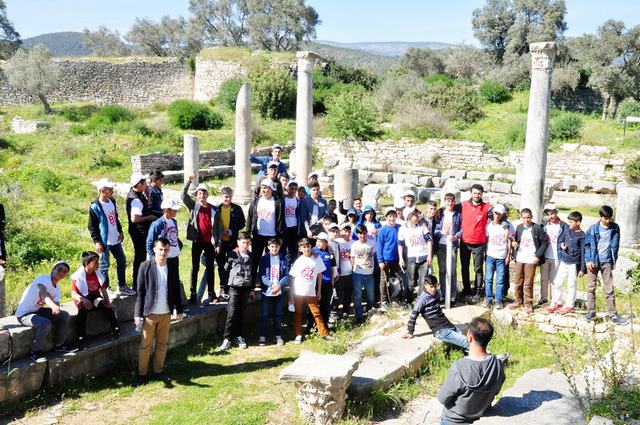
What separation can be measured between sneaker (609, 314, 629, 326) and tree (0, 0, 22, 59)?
54526 mm

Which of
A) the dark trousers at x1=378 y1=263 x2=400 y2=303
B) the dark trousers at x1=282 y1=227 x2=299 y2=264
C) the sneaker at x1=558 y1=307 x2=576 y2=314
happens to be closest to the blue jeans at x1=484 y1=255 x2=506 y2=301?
the sneaker at x1=558 y1=307 x2=576 y2=314

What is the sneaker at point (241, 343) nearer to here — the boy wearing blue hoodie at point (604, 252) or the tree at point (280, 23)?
the boy wearing blue hoodie at point (604, 252)

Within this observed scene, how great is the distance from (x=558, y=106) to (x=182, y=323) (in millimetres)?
29186

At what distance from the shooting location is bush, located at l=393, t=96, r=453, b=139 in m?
25.7

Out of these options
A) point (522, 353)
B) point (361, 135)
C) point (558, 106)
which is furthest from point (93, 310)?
point (558, 106)

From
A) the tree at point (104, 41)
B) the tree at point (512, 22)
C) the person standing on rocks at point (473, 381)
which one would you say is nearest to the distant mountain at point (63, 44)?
the tree at point (104, 41)

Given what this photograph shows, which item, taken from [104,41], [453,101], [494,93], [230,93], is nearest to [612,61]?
[494,93]

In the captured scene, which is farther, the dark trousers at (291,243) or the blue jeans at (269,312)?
the dark trousers at (291,243)

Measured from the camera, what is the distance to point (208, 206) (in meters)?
8.38

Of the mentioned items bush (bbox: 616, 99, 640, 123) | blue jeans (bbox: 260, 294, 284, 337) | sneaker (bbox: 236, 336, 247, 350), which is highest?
bush (bbox: 616, 99, 640, 123)

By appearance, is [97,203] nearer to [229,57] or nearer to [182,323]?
[182,323]

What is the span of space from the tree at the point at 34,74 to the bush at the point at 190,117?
25.9ft

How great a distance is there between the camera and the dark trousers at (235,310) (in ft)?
25.6

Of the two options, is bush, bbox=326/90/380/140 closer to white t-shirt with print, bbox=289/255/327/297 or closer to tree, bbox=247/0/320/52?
A: white t-shirt with print, bbox=289/255/327/297
